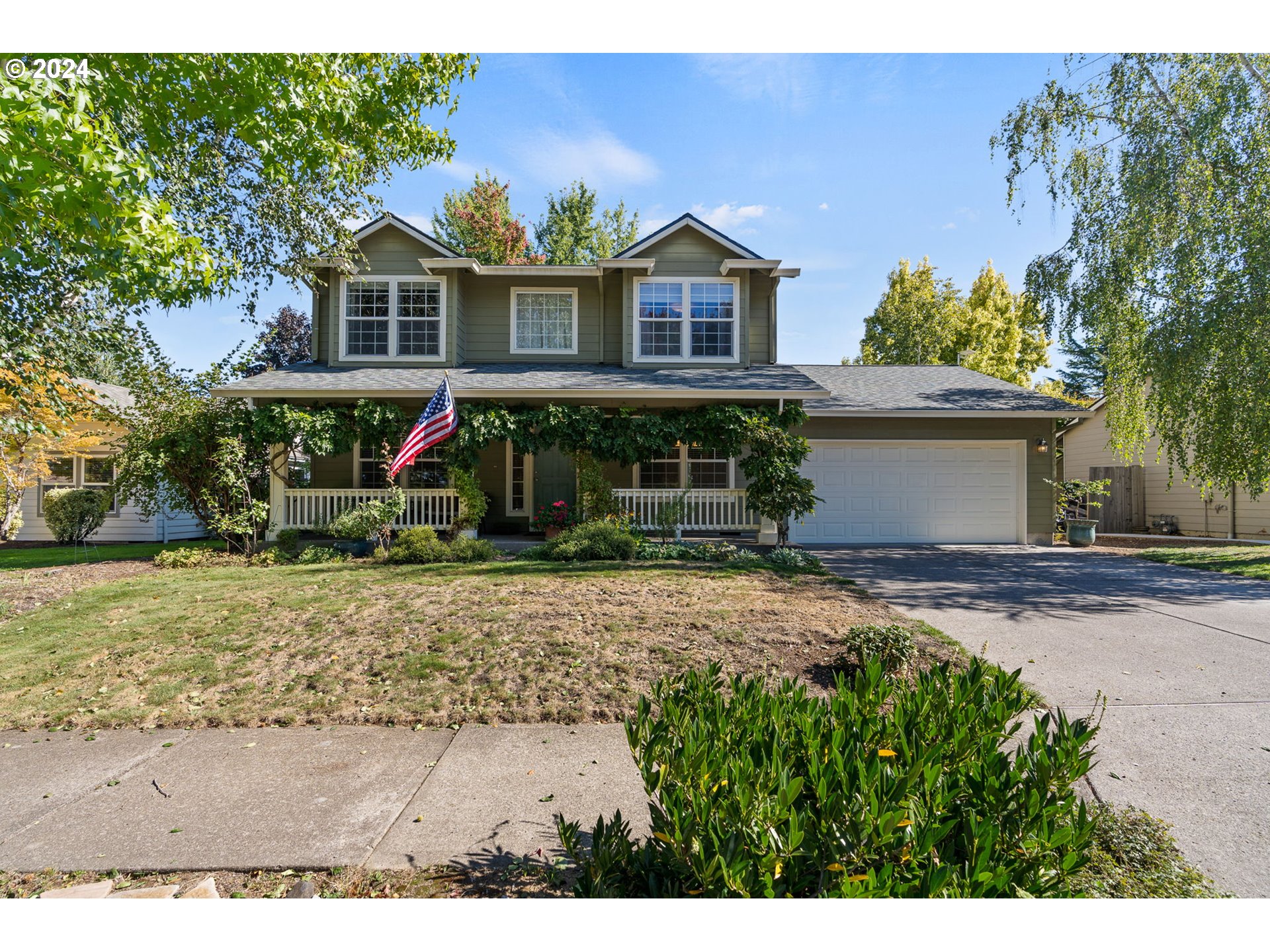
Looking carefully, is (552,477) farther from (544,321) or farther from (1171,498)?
(1171,498)

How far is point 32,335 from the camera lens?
7.65 meters

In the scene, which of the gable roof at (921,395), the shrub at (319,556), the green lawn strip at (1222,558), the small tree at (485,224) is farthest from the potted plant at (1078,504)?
the small tree at (485,224)

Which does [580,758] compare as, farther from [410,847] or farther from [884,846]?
[884,846]

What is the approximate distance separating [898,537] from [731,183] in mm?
8504

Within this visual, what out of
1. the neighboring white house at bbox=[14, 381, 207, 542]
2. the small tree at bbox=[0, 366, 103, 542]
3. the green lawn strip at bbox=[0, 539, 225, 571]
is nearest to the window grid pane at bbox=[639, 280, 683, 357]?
the green lawn strip at bbox=[0, 539, 225, 571]

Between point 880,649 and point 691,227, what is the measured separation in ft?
36.8

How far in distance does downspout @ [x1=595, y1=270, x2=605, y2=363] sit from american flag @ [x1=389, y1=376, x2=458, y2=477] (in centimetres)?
498

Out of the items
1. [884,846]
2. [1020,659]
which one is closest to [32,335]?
[884,846]

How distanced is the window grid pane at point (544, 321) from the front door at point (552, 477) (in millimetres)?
2575

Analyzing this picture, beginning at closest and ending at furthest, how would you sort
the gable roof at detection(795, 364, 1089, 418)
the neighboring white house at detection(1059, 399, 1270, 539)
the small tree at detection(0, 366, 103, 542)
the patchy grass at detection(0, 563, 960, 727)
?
the patchy grass at detection(0, 563, 960, 727) → the small tree at detection(0, 366, 103, 542) → the gable roof at detection(795, 364, 1089, 418) → the neighboring white house at detection(1059, 399, 1270, 539)

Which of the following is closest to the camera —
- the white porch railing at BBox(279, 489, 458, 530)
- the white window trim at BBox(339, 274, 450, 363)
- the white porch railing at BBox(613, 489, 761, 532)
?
the white porch railing at BBox(279, 489, 458, 530)

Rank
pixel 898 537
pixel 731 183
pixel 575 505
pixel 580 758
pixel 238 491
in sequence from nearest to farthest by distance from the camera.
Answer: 1. pixel 580 758
2. pixel 731 183
3. pixel 238 491
4. pixel 575 505
5. pixel 898 537

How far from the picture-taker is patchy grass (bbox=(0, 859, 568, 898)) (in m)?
2.43

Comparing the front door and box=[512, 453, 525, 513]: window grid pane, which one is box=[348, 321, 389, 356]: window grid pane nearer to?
box=[512, 453, 525, 513]: window grid pane
